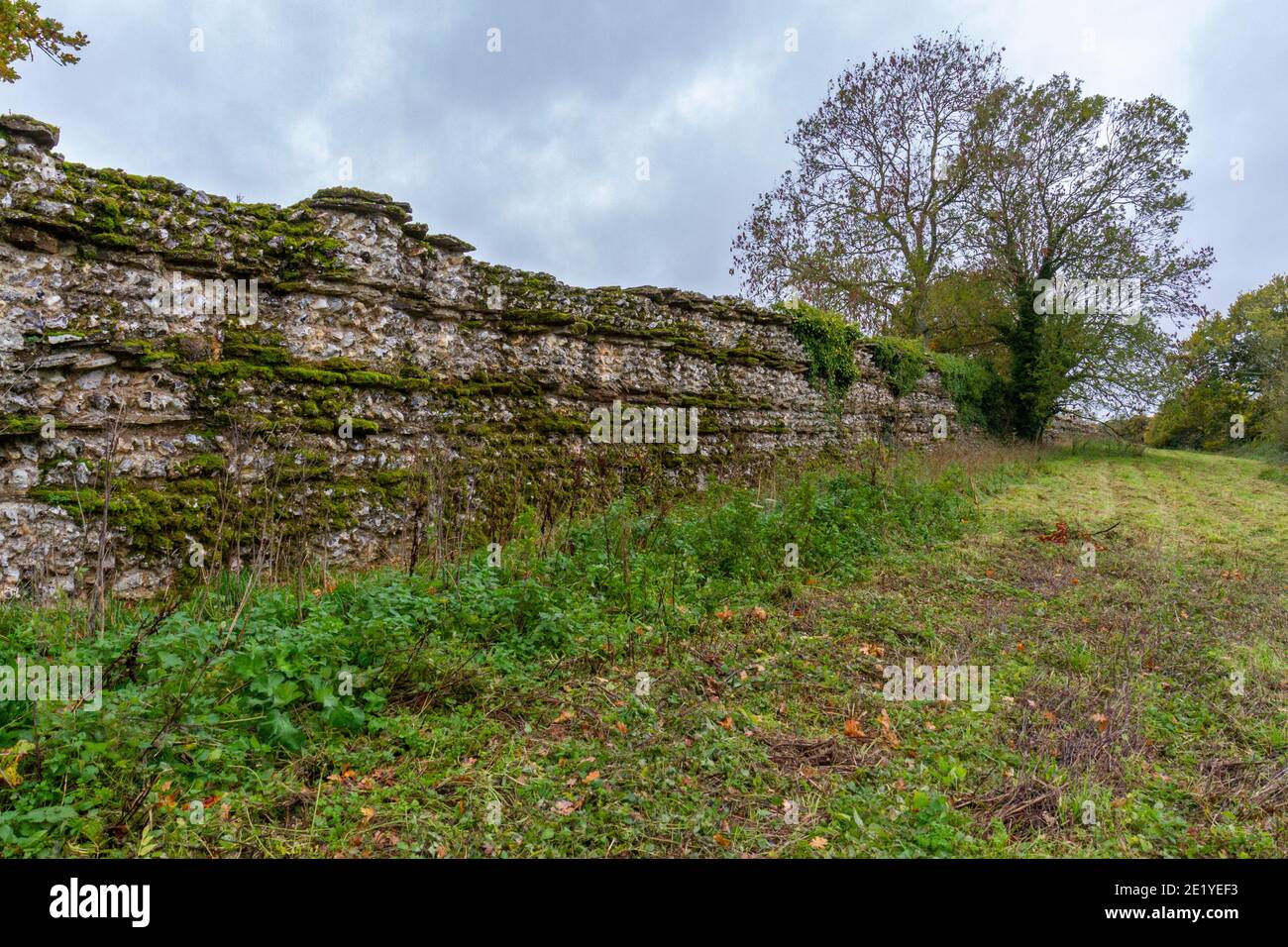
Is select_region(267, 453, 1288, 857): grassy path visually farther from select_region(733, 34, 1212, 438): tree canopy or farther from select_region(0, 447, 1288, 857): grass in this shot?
select_region(733, 34, 1212, 438): tree canopy

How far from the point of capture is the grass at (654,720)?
273 cm

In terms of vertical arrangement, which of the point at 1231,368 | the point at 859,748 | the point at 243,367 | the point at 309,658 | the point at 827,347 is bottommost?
the point at 859,748

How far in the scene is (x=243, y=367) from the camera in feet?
20.9

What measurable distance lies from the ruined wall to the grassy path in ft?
11.4

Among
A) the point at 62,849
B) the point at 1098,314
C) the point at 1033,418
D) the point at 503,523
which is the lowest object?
the point at 62,849

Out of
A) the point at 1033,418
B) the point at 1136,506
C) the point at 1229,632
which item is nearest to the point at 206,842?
the point at 1229,632

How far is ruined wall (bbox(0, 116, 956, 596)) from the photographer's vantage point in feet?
17.5

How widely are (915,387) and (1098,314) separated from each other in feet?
30.0

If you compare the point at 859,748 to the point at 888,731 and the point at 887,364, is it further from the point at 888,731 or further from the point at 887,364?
the point at 887,364

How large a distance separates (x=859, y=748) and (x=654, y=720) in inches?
45.1

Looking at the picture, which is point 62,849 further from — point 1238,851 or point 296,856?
point 1238,851

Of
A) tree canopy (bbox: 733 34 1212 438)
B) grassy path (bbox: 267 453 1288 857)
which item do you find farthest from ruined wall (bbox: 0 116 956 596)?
tree canopy (bbox: 733 34 1212 438)

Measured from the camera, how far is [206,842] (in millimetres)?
2551

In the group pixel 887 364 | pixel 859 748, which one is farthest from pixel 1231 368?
pixel 859 748
